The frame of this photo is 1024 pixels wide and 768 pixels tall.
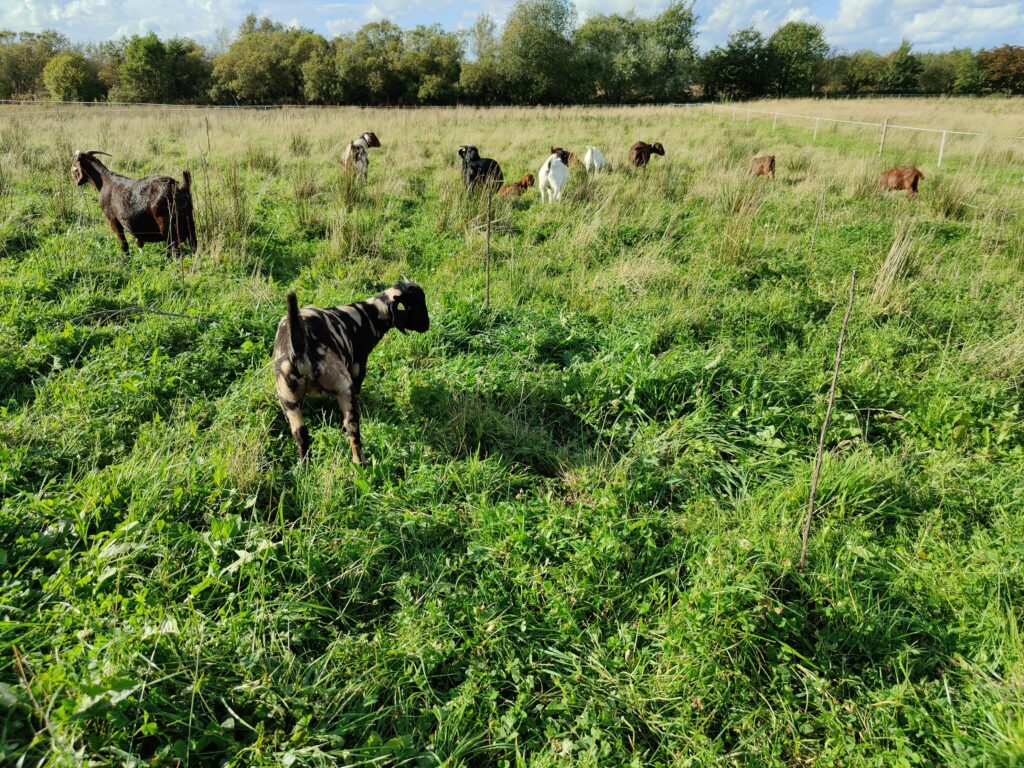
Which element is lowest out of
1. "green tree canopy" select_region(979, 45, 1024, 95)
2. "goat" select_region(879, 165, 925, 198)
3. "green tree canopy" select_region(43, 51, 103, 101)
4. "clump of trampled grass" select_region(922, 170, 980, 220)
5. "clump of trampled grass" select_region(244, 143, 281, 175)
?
"clump of trampled grass" select_region(922, 170, 980, 220)

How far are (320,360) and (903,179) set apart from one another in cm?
1012

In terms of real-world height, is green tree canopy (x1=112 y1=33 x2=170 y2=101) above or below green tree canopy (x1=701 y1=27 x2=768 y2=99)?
below

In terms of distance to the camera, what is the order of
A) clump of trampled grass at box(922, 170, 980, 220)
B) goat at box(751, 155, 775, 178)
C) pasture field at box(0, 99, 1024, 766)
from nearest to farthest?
1. pasture field at box(0, 99, 1024, 766)
2. clump of trampled grass at box(922, 170, 980, 220)
3. goat at box(751, 155, 775, 178)

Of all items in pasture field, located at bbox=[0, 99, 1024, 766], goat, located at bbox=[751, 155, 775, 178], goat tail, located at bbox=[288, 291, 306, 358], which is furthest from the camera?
goat, located at bbox=[751, 155, 775, 178]

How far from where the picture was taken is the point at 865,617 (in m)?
2.33

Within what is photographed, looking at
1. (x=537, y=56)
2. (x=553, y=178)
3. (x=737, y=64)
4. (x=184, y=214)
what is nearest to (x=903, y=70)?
(x=737, y=64)

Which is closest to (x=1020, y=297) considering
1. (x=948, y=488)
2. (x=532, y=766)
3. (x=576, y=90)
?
(x=948, y=488)

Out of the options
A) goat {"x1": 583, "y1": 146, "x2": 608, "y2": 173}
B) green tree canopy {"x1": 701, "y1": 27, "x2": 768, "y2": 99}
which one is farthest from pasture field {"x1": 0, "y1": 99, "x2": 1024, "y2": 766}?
green tree canopy {"x1": 701, "y1": 27, "x2": 768, "y2": 99}

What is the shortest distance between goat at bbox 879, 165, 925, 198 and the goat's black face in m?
8.98

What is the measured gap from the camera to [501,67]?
3791 centimetres

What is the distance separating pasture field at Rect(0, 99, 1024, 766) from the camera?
76.0 inches

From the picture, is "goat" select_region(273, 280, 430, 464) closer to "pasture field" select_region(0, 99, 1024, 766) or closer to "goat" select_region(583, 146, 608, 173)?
"pasture field" select_region(0, 99, 1024, 766)

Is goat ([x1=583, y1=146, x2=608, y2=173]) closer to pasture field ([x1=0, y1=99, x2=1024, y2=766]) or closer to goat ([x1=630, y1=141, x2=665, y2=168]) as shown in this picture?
goat ([x1=630, y1=141, x2=665, y2=168])

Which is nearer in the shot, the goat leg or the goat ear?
the goat leg
